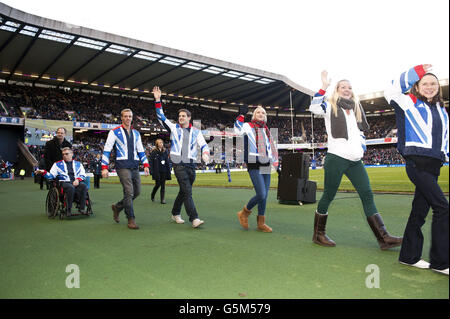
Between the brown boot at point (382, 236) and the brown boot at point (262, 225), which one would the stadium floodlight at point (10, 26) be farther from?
the brown boot at point (382, 236)

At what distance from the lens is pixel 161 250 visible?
12.4 feet

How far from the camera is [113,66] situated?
1330 inches

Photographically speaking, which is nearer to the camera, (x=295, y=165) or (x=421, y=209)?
(x=421, y=209)

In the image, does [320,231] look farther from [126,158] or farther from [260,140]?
[126,158]

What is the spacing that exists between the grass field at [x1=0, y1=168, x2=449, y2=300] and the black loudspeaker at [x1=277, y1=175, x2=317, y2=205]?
7.05 feet

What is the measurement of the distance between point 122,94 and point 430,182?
156ft

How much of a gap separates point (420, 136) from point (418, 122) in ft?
0.42

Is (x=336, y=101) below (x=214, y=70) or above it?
below

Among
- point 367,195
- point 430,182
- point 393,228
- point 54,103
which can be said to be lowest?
point 393,228

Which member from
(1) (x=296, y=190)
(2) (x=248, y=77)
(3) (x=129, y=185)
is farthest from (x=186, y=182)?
(2) (x=248, y=77)

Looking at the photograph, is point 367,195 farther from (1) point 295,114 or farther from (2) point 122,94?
(1) point 295,114

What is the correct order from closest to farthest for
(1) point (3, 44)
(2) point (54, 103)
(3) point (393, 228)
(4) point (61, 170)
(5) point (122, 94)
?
1. (3) point (393, 228)
2. (4) point (61, 170)
3. (1) point (3, 44)
4. (2) point (54, 103)
5. (5) point (122, 94)

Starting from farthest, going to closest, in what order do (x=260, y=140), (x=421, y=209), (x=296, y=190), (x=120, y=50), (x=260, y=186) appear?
(x=120, y=50) → (x=296, y=190) → (x=260, y=140) → (x=260, y=186) → (x=421, y=209)

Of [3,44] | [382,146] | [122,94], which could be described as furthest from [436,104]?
[382,146]
